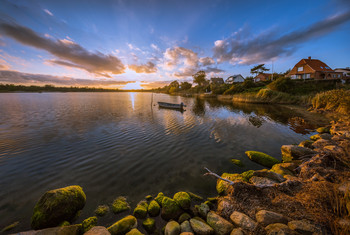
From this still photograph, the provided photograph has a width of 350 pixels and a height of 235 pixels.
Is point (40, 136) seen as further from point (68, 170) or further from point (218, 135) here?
point (218, 135)

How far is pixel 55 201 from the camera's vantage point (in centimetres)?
454

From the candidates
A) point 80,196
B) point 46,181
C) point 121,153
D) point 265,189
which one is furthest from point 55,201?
point 265,189

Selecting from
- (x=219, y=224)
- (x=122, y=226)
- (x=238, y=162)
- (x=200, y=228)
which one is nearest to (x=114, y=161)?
(x=122, y=226)

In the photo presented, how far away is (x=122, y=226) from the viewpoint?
13.7ft

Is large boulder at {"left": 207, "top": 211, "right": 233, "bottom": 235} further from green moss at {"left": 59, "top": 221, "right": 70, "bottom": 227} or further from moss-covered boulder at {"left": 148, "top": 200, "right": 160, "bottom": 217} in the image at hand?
green moss at {"left": 59, "top": 221, "right": 70, "bottom": 227}

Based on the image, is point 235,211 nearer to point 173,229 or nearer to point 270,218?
point 270,218

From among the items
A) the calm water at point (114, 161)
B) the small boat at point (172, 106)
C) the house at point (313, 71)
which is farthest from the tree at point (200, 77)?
the calm water at point (114, 161)

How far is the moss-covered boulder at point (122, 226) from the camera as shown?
406 centimetres

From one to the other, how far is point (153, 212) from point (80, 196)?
3.34 meters

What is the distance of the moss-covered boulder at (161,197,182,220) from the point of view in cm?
486

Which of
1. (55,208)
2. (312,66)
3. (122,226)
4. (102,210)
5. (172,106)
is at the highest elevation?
(312,66)

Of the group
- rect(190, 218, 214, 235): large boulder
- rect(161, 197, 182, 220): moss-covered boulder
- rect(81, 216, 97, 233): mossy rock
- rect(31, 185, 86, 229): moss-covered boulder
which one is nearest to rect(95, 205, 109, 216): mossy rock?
rect(81, 216, 97, 233): mossy rock

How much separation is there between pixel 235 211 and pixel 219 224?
31.6 inches

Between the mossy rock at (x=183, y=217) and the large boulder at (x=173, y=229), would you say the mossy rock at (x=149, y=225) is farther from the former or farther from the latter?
the mossy rock at (x=183, y=217)
